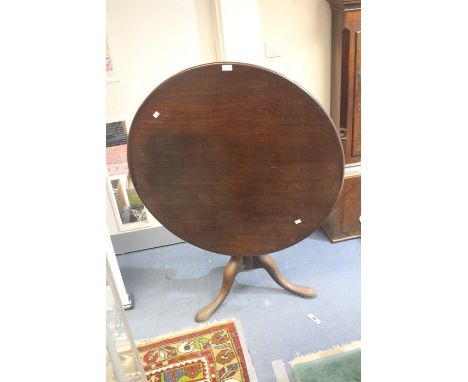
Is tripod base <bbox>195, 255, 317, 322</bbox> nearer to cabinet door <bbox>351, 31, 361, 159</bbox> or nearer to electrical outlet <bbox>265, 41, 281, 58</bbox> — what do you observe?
cabinet door <bbox>351, 31, 361, 159</bbox>

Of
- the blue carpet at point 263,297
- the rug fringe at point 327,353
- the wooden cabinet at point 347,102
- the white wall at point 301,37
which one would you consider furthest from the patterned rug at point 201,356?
the white wall at point 301,37

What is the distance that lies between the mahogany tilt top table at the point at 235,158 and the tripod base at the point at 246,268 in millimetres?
281

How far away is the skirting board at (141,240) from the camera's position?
7.04 feet

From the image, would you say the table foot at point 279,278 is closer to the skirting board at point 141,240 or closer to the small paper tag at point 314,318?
the small paper tag at point 314,318

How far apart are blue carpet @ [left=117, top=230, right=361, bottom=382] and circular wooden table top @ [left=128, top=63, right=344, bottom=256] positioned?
40 cm

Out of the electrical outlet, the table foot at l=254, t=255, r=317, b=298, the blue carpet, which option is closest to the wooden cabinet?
the blue carpet

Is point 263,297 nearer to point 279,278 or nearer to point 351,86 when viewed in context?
point 279,278

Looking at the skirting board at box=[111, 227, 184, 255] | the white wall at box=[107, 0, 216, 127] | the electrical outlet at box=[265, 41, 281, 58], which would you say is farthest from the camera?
the skirting board at box=[111, 227, 184, 255]

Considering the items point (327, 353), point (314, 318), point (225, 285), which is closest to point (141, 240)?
point (225, 285)

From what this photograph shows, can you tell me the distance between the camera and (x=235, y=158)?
130 cm

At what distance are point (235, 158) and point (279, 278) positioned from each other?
717mm

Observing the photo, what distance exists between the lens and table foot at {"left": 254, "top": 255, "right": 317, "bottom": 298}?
1743mm
